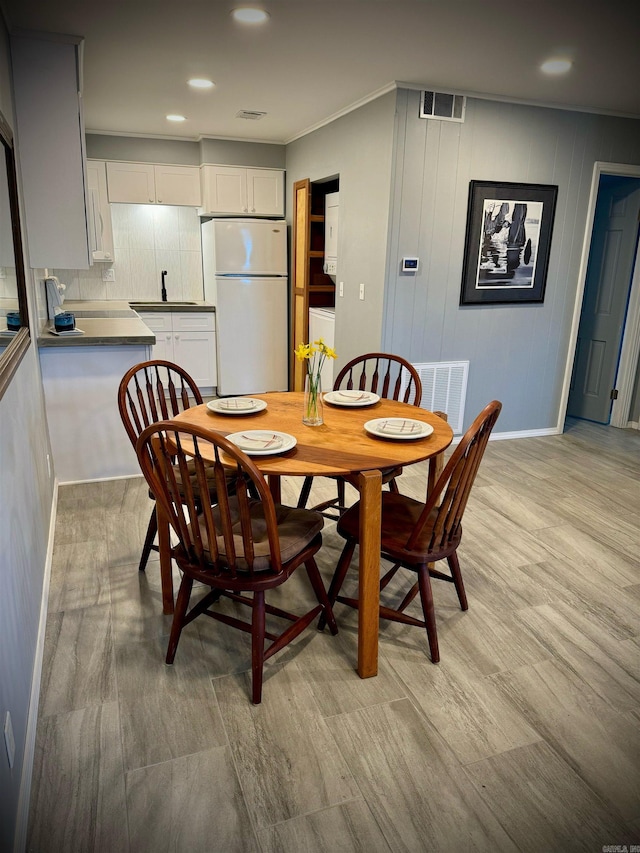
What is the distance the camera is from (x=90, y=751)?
5.68 feet

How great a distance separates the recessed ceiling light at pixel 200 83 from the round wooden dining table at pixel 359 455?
7.74 ft

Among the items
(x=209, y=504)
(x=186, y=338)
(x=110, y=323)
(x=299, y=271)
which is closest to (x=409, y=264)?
(x=299, y=271)

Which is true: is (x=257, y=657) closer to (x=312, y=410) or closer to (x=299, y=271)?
(x=312, y=410)

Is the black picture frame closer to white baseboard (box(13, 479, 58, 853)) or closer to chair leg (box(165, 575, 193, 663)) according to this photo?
chair leg (box(165, 575, 193, 663))

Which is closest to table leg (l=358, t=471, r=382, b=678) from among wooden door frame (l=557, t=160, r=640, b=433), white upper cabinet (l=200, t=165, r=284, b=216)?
wooden door frame (l=557, t=160, r=640, b=433)

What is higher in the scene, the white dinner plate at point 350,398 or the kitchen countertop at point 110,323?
the kitchen countertop at point 110,323

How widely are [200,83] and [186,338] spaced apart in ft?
8.34

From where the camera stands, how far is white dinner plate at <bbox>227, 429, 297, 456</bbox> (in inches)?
77.3

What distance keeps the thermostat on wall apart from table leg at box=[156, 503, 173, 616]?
2544 millimetres

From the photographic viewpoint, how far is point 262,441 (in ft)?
6.75

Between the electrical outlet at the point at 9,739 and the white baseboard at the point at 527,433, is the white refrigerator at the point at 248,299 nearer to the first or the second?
the white baseboard at the point at 527,433

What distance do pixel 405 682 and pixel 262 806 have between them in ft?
2.15

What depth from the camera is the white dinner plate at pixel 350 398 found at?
265 cm

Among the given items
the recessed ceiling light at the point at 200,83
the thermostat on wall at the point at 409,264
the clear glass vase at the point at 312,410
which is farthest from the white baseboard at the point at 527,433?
the recessed ceiling light at the point at 200,83
